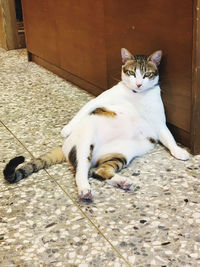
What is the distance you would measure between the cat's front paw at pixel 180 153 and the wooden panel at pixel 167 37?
113 mm

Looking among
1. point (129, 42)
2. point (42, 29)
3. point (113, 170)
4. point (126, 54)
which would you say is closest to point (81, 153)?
point (113, 170)

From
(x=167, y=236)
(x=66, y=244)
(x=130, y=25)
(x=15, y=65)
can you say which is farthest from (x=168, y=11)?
(x=15, y=65)

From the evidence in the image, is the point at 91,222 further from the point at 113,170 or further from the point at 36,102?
the point at 36,102

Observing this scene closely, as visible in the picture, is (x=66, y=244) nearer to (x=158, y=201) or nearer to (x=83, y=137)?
(x=158, y=201)

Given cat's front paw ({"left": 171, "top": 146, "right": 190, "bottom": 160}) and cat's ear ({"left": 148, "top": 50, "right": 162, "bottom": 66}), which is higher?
cat's ear ({"left": 148, "top": 50, "right": 162, "bottom": 66})

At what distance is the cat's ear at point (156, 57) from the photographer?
1.76m

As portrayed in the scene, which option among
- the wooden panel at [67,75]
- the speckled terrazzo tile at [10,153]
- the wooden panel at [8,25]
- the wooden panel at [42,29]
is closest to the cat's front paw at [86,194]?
the speckled terrazzo tile at [10,153]

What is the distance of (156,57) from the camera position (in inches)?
70.0

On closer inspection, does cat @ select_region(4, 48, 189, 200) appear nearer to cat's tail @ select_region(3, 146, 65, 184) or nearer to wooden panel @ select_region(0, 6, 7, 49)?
cat's tail @ select_region(3, 146, 65, 184)

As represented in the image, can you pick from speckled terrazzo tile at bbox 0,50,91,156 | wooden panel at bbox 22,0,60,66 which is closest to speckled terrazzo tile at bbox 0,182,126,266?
speckled terrazzo tile at bbox 0,50,91,156

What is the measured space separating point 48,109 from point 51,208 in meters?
1.25

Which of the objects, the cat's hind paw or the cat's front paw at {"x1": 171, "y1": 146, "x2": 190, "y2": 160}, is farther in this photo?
the cat's front paw at {"x1": 171, "y1": 146, "x2": 190, "y2": 160}

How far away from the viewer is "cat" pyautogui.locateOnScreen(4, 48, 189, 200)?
1.61 metres

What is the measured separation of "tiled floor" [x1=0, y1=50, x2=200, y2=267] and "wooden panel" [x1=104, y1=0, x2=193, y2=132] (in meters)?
0.27
